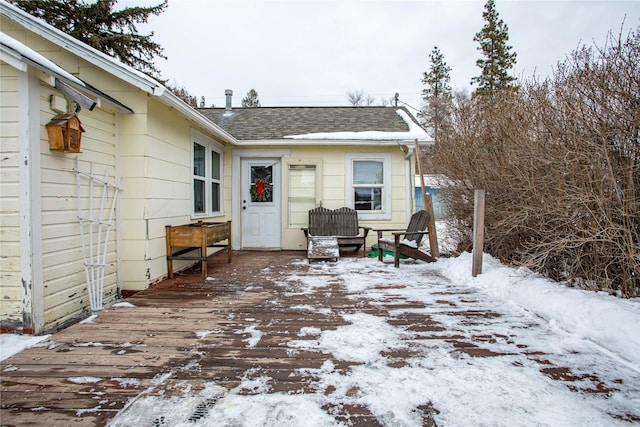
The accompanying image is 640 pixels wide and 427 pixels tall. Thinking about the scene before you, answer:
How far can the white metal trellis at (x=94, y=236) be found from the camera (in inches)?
127

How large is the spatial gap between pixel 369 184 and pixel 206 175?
3415mm

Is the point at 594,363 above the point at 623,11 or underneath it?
underneath

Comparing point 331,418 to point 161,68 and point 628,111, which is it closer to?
point 628,111

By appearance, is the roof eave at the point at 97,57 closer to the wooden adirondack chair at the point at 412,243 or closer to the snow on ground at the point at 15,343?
the snow on ground at the point at 15,343

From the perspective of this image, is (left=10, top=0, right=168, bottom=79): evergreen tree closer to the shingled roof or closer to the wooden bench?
the shingled roof

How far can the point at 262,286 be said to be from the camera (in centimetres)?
404

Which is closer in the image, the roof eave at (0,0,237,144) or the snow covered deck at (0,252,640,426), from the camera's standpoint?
the snow covered deck at (0,252,640,426)

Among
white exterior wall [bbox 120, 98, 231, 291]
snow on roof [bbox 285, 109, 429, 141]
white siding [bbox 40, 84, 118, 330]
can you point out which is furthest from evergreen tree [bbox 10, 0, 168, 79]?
white siding [bbox 40, 84, 118, 330]

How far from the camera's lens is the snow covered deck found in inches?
61.3

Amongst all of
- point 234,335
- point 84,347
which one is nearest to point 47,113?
point 84,347

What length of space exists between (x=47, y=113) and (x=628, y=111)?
201 inches

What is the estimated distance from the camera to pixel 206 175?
5906 mm

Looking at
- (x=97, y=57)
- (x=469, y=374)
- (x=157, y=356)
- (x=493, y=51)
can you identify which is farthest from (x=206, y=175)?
(x=493, y=51)

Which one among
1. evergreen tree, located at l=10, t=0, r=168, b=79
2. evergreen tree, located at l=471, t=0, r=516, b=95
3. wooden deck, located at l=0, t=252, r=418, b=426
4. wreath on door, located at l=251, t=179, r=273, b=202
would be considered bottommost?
wooden deck, located at l=0, t=252, r=418, b=426
